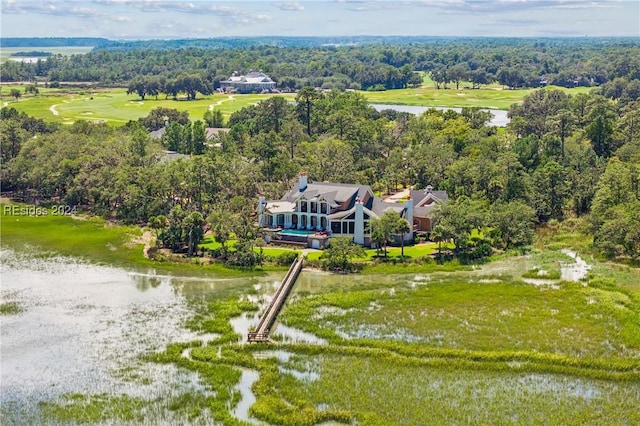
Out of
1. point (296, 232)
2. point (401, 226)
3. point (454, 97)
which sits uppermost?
point (454, 97)

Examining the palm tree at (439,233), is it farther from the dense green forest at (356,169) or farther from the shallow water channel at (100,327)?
the shallow water channel at (100,327)

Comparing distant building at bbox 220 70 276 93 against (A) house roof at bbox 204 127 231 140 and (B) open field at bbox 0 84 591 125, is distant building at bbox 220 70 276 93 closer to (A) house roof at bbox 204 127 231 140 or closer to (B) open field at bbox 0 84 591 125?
(B) open field at bbox 0 84 591 125

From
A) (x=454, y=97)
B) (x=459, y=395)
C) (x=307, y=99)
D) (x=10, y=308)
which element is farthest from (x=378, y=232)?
(x=454, y=97)

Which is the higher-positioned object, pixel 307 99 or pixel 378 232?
pixel 307 99

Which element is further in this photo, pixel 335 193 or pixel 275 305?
pixel 335 193

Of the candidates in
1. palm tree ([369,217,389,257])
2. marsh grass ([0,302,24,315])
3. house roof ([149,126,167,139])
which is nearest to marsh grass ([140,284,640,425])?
palm tree ([369,217,389,257])

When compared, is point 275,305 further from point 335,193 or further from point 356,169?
point 356,169

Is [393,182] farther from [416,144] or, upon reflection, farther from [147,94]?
[147,94]
